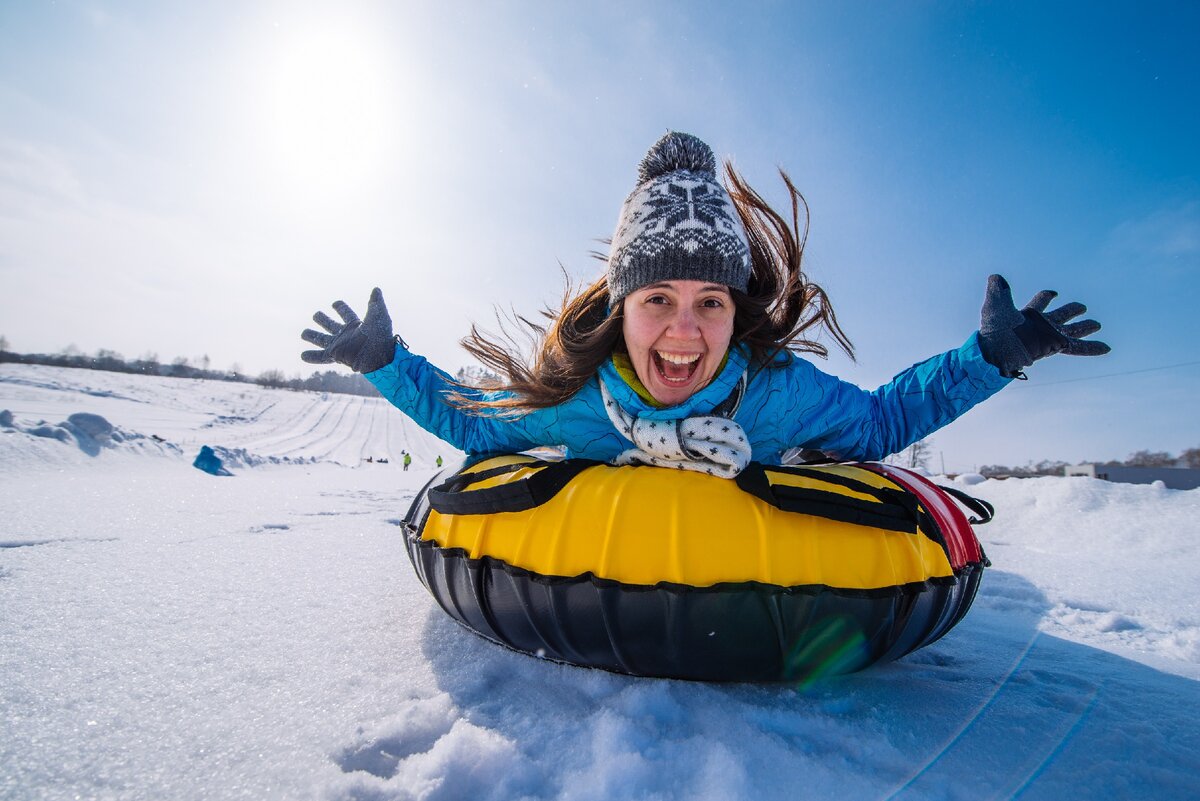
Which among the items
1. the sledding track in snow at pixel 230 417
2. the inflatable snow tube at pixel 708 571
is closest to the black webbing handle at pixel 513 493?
the inflatable snow tube at pixel 708 571

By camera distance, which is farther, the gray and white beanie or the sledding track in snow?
the sledding track in snow

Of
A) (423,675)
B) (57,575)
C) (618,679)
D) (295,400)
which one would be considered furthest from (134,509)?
(295,400)

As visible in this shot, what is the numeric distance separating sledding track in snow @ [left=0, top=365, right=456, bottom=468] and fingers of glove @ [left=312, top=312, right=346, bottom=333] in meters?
10.2

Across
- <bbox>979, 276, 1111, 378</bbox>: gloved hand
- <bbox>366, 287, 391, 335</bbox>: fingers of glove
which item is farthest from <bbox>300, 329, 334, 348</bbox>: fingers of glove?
<bbox>979, 276, 1111, 378</bbox>: gloved hand

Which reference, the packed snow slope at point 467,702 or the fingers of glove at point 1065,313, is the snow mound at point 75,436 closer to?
the packed snow slope at point 467,702

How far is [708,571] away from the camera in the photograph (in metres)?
1.12

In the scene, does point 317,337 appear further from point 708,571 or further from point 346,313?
point 708,571

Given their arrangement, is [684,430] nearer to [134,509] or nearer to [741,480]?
[741,480]

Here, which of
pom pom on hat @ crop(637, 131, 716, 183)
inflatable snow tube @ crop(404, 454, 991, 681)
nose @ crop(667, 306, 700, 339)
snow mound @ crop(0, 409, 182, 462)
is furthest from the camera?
snow mound @ crop(0, 409, 182, 462)

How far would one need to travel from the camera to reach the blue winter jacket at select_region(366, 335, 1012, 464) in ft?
6.18

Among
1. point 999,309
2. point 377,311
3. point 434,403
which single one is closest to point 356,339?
point 377,311

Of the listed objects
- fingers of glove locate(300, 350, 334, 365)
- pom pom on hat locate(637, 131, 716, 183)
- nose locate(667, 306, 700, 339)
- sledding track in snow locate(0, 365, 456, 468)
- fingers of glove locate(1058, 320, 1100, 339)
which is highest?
pom pom on hat locate(637, 131, 716, 183)

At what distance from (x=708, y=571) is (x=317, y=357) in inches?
76.7

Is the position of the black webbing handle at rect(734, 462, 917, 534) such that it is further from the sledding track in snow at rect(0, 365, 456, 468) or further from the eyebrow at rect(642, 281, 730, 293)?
the sledding track in snow at rect(0, 365, 456, 468)
